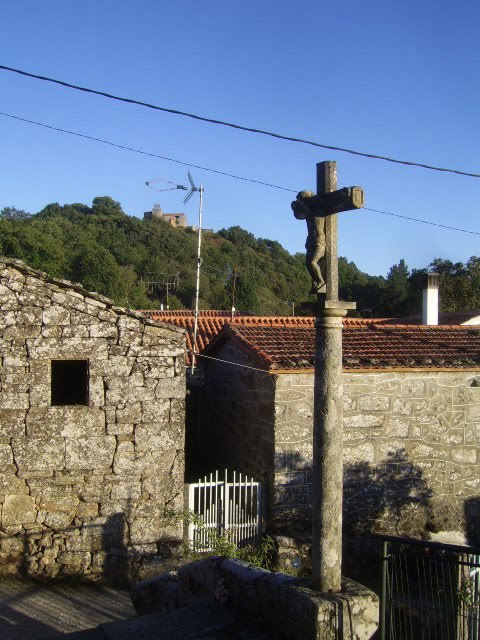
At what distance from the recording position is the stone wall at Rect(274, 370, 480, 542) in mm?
9242

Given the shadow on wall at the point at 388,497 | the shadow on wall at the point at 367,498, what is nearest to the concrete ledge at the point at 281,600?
the shadow on wall at the point at 367,498

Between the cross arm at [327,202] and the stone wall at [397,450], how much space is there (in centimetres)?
468

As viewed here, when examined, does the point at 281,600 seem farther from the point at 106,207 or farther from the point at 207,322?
the point at 106,207

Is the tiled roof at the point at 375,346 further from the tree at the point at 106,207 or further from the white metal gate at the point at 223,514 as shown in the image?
the tree at the point at 106,207

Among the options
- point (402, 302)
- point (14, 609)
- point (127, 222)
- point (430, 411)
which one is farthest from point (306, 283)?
point (14, 609)

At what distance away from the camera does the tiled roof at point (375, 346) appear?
31.6ft

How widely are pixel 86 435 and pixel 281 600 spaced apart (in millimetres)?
4484

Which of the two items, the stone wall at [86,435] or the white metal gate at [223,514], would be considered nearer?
the stone wall at [86,435]

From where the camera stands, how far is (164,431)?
850 cm

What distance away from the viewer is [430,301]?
1603 centimetres

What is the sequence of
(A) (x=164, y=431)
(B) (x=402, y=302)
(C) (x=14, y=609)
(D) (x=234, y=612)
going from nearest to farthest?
(D) (x=234, y=612)
(C) (x=14, y=609)
(A) (x=164, y=431)
(B) (x=402, y=302)

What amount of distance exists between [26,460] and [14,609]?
1.70 metres

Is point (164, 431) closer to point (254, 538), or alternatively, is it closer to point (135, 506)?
point (135, 506)

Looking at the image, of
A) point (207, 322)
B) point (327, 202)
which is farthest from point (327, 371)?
point (207, 322)
